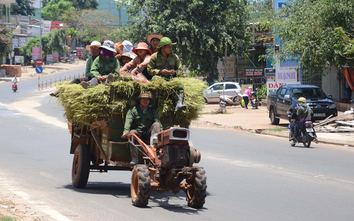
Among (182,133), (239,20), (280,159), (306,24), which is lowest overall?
(280,159)

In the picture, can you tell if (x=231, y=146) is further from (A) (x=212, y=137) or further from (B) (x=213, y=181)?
(B) (x=213, y=181)

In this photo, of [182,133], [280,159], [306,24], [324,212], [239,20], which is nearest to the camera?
[182,133]

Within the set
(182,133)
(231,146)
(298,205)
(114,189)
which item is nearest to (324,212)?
(298,205)

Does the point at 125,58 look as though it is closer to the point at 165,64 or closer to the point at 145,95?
the point at 165,64

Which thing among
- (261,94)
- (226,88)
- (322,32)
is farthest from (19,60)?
(322,32)

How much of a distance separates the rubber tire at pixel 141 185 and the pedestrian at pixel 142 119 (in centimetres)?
68

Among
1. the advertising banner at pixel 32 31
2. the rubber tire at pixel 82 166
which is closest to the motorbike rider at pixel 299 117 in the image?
the rubber tire at pixel 82 166

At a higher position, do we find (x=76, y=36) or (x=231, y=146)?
(x=76, y=36)

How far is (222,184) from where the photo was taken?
986 centimetres

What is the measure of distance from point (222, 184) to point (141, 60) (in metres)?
2.97

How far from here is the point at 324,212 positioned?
292 inches

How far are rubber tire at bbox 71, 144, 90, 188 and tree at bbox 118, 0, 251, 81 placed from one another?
92.6 ft

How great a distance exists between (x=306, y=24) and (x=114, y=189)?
46.1 feet

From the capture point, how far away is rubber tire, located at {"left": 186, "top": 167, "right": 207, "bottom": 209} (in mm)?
6949
